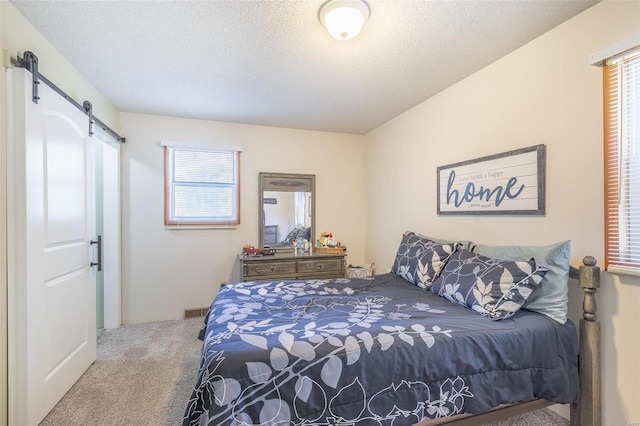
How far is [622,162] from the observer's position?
1522 mm

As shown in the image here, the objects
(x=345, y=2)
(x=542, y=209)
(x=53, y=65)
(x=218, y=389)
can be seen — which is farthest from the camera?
(x=53, y=65)

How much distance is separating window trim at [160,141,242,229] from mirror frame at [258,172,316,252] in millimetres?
291

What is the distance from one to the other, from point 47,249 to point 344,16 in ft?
7.66

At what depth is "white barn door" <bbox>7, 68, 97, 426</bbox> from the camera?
1646mm

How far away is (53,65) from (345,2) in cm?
210

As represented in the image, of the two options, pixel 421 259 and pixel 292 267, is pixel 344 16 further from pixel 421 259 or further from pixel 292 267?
pixel 292 267

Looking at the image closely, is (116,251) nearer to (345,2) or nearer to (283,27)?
(283,27)

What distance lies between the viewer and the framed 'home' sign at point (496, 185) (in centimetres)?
195

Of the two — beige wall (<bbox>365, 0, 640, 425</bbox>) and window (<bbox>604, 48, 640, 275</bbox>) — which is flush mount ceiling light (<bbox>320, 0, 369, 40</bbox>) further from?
window (<bbox>604, 48, 640, 275</bbox>)

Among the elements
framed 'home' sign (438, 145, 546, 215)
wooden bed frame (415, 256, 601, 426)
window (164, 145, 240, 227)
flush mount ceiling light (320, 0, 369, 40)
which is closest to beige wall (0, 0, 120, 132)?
window (164, 145, 240, 227)

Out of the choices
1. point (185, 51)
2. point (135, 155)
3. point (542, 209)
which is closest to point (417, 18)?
point (542, 209)

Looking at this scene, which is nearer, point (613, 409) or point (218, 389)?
point (218, 389)

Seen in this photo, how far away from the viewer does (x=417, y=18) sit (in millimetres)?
1737

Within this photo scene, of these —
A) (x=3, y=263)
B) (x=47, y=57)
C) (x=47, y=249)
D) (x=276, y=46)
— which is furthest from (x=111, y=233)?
(x=276, y=46)
